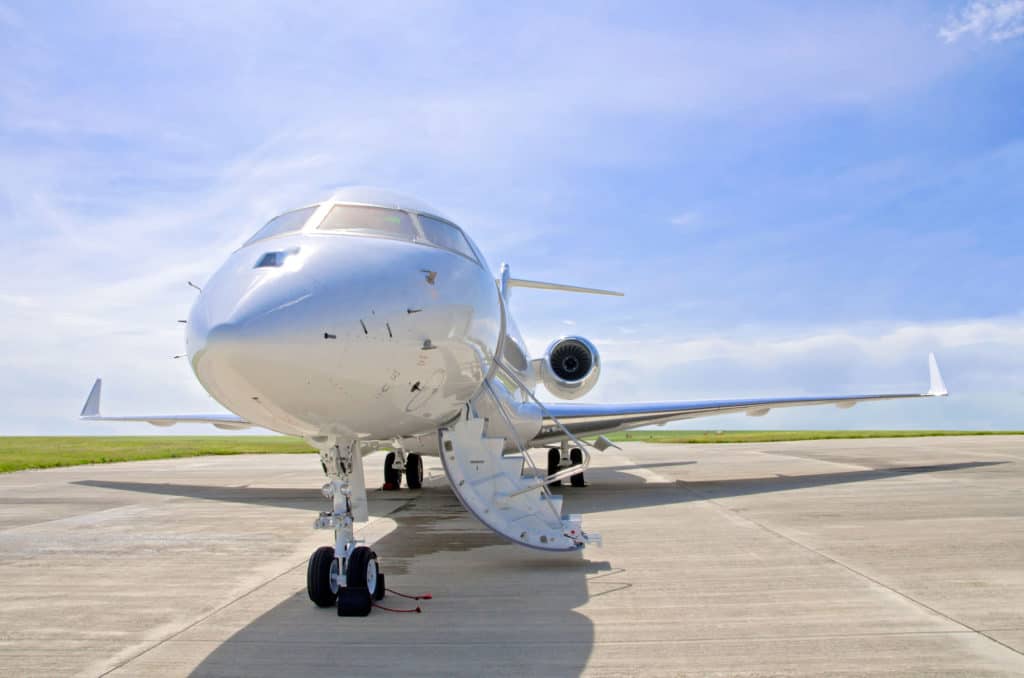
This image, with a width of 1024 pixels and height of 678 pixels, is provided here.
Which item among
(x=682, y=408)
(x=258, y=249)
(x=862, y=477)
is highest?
(x=258, y=249)

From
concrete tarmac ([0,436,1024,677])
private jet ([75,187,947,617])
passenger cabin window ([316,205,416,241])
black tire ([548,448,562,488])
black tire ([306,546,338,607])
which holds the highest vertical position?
passenger cabin window ([316,205,416,241])

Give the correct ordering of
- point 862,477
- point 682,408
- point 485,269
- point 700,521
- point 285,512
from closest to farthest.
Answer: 1. point 485,269
2. point 700,521
3. point 285,512
4. point 682,408
5. point 862,477

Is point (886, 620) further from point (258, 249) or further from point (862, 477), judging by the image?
point (862, 477)

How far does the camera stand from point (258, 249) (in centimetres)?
462

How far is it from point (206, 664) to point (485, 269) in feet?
12.7

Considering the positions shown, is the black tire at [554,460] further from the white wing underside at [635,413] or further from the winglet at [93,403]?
the winglet at [93,403]

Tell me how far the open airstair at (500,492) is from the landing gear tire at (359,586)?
3.94 feet

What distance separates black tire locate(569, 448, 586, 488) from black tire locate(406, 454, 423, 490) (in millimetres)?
3238

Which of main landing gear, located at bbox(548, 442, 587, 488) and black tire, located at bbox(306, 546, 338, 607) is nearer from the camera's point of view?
black tire, located at bbox(306, 546, 338, 607)

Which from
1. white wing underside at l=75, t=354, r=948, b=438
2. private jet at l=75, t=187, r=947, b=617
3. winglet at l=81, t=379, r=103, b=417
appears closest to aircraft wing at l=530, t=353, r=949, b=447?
white wing underside at l=75, t=354, r=948, b=438

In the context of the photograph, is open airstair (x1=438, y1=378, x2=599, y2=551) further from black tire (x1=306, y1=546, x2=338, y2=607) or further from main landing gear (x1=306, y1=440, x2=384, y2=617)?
black tire (x1=306, y1=546, x2=338, y2=607)

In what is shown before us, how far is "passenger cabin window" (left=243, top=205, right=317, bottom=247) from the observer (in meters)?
5.26

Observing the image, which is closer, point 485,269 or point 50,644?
point 50,644

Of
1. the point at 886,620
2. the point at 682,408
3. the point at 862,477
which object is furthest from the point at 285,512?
the point at 862,477
